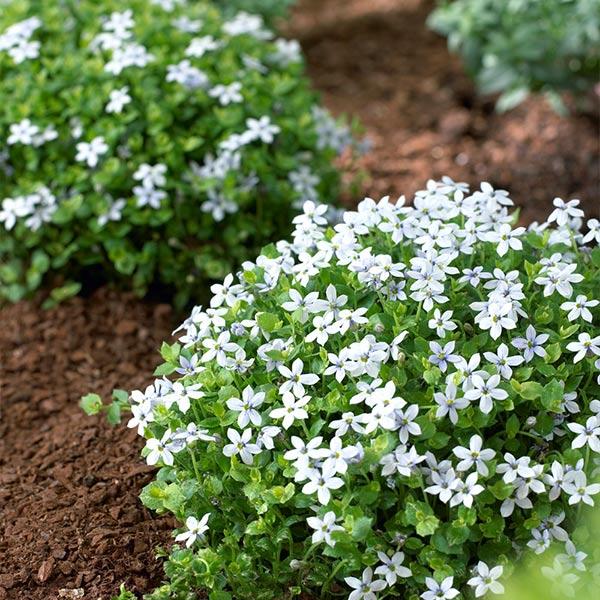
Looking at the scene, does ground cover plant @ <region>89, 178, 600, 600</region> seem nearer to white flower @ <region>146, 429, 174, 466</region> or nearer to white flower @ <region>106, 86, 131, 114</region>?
white flower @ <region>146, 429, 174, 466</region>

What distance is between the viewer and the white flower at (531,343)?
2.88 m

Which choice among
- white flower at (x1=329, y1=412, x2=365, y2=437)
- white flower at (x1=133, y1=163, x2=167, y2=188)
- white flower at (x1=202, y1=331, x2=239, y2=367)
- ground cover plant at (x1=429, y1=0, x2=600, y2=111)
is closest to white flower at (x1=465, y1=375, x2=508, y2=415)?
white flower at (x1=329, y1=412, x2=365, y2=437)

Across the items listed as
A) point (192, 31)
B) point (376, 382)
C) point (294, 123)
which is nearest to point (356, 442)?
point (376, 382)

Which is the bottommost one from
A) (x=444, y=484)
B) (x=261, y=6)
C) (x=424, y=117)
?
(x=424, y=117)

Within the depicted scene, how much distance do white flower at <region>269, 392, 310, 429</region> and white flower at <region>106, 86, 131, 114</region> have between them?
1716mm

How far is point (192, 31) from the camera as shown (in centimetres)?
462

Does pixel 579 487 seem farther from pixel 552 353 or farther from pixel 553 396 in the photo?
pixel 552 353

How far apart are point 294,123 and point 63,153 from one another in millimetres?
863

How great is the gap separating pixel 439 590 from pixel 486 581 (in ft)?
0.36

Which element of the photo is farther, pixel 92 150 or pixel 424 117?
pixel 424 117

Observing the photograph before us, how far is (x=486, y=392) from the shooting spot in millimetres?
2760

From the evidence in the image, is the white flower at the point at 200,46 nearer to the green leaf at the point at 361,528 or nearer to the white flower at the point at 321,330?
the white flower at the point at 321,330

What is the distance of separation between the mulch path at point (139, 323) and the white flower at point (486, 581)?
848mm

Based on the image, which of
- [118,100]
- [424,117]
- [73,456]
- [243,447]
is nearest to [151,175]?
[118,100]
